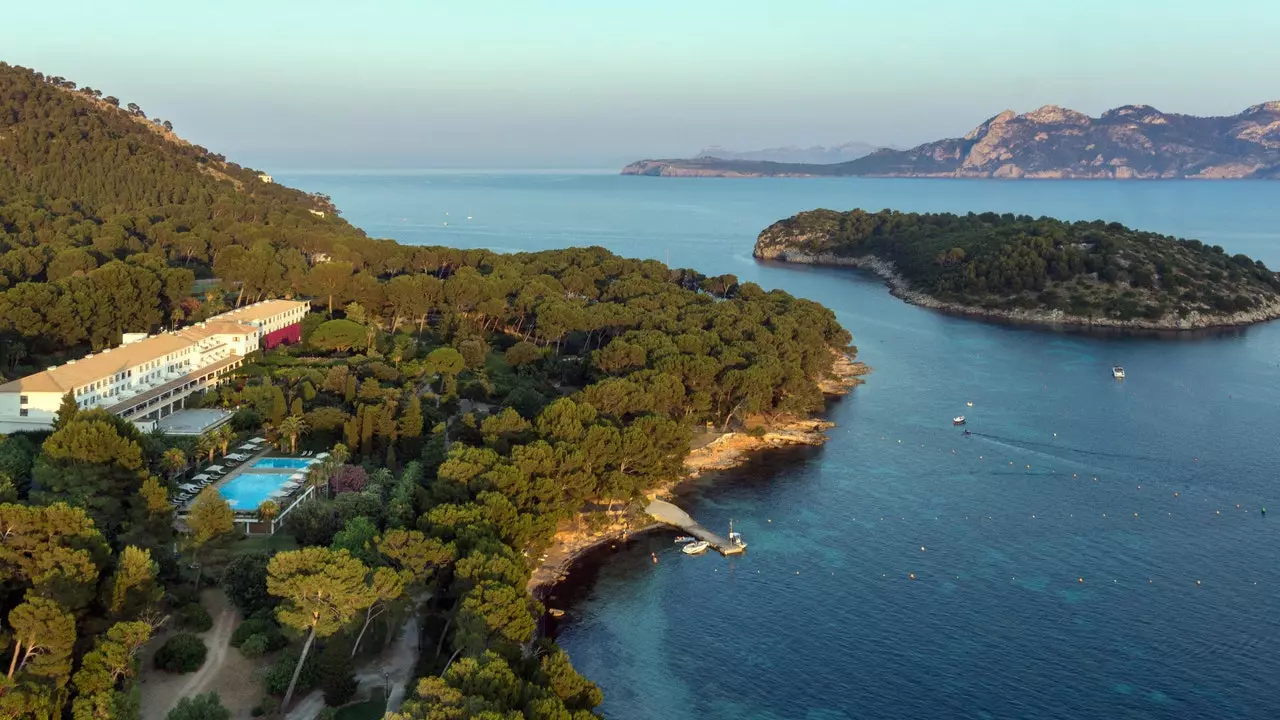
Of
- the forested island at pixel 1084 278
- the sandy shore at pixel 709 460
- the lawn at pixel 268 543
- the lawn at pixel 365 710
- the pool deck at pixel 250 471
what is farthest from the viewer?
the forested island at pixel 1084 278

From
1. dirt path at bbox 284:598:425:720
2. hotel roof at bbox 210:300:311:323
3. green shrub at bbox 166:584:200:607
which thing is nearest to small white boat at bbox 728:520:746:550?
dirt path at bbox 284:598:425:720

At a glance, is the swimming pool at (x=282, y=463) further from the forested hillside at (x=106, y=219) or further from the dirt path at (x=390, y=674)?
the forested hillside at (x=106, y=219)

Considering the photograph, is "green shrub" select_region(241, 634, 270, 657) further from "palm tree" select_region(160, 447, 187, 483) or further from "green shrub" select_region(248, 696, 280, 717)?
"palm tree" select_region(160, 447, 187, 483)

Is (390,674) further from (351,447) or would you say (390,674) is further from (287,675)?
(351,447)

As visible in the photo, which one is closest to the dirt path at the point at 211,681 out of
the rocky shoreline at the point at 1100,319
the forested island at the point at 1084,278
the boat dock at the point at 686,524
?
the boat dock at the point at 686,524

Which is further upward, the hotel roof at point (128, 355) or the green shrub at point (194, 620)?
the hotel roof at point (128, 355)

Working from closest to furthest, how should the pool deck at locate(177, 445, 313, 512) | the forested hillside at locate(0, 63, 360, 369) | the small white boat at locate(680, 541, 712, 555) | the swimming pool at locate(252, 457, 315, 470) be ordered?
the pool deck at locate(177, 445, 313, 512), the small white boat at locate(680, 541, 712, 555), the swimming pool at locate(252, 457, 315, 470), the forested hillside at locate(0, 63, 360, 369)

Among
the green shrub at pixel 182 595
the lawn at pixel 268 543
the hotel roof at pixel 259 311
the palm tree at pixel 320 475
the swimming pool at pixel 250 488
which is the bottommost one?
the green shrub at pixel 182 595
